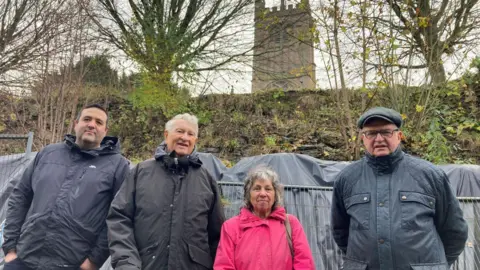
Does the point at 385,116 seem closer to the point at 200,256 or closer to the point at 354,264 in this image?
the point at 354,264

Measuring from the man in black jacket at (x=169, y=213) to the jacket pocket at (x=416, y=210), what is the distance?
3.84 ft

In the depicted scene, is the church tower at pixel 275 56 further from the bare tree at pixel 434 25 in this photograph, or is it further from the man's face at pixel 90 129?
the man's face at pixel 90 129

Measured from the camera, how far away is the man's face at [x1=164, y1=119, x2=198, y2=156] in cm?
220

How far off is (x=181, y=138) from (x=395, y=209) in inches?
56.9

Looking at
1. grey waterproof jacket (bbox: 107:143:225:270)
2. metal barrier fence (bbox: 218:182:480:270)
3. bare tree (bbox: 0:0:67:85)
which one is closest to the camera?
grey waterproof jacket (bbox: 107:143:225:270)

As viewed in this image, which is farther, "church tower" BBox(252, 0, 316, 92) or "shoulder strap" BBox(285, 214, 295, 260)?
"church tower" BBox(252, 0, 316, 92)

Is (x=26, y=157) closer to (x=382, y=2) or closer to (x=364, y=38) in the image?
(x=364, y=38)

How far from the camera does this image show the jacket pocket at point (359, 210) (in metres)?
1.83

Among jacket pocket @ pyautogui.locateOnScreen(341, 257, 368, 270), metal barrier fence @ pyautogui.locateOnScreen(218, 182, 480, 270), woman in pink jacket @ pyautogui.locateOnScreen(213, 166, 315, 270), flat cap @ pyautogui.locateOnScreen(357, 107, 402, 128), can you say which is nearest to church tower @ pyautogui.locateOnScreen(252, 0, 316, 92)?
metal barrier fence @ pyautogui.locateOnScreen(218, 182, 480, 270)

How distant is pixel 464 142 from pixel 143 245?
803 centimetres

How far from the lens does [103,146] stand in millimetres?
2434

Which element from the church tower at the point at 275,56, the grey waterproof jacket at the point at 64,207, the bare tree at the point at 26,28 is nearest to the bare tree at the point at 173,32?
the church tower at the point at 275,56

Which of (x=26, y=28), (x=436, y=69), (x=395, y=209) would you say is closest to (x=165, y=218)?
(x=395, y=209)

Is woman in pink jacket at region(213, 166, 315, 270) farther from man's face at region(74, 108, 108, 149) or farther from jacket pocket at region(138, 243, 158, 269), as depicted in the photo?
man's face at region(74, 108, 108, 149)
